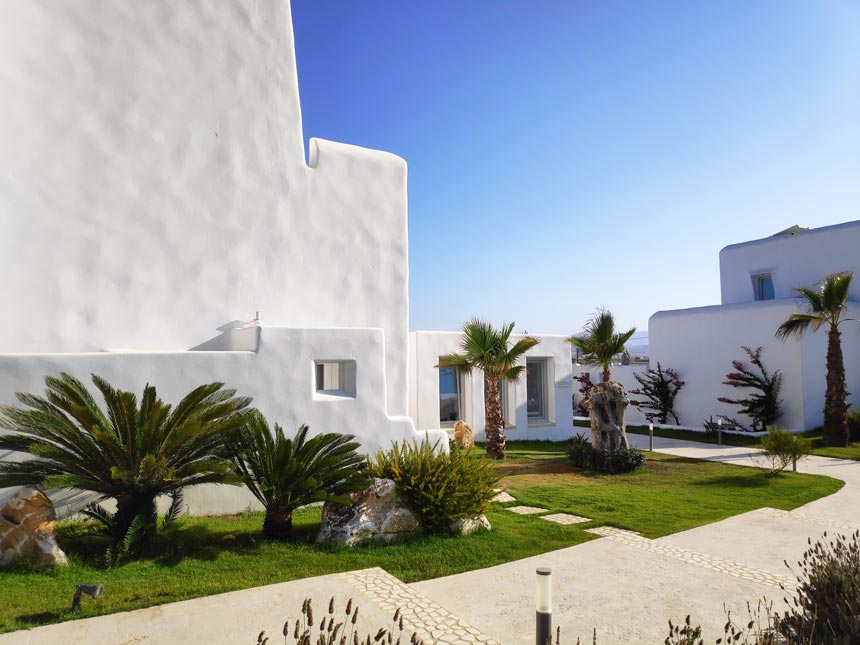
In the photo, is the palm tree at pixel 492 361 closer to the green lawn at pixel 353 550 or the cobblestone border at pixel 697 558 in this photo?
the green lawn at pixel 353 550

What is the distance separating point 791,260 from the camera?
2192 cm

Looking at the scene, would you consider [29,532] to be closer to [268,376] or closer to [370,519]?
[268,376]

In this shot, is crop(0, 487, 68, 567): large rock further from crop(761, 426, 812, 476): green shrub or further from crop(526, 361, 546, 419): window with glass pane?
crop(526, 361, 546, 419): window with glass pane

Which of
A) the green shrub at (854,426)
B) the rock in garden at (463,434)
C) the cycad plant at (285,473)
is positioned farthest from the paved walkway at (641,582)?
the green shrub at (854,426)

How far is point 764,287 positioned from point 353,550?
72.0ft

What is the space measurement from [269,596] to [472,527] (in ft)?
9.75

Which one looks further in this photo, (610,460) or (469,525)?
(610,460)

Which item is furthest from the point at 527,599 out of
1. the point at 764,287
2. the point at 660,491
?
the point at 764,287

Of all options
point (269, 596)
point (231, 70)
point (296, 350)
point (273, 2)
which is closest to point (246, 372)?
point (296, 350)

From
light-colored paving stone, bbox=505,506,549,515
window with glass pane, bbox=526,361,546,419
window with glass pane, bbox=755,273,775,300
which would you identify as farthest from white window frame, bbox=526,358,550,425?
window with glass pane, bbox=755,273,775,300

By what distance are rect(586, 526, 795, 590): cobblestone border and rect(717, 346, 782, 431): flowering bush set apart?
13166 millimetres

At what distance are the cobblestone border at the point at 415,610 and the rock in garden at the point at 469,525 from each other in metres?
1.47

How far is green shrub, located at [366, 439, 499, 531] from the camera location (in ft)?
24.0

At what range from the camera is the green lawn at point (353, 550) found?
17.7 feet
